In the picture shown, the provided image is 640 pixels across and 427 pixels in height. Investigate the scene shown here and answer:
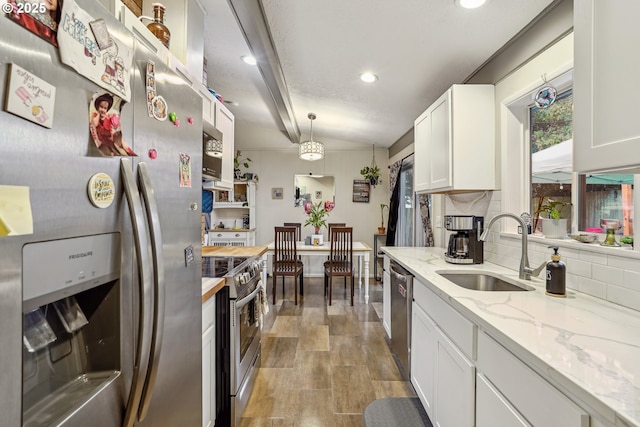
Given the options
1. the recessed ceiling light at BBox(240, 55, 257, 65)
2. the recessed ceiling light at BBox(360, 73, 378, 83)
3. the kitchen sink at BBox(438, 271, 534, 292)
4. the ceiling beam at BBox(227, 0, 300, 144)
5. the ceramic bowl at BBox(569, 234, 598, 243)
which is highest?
the recessed ceiling light at BBox(240, 55, 257, 65)

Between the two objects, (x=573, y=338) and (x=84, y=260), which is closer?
(x=84, y=260)

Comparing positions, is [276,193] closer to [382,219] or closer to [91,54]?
Answer: [382,219]

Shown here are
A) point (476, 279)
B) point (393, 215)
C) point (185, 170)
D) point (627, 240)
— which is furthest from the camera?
point (393, 215)

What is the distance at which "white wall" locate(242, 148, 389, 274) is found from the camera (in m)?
5.64

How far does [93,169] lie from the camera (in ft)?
1.95

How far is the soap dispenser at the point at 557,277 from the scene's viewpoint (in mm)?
1341

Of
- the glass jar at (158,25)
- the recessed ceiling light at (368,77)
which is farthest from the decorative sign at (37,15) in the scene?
the recessed ceiling light at (368,77)

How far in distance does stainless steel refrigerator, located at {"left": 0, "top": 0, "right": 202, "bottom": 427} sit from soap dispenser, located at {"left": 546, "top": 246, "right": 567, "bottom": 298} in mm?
1586

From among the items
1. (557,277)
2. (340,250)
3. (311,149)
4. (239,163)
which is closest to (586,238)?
(557,277)

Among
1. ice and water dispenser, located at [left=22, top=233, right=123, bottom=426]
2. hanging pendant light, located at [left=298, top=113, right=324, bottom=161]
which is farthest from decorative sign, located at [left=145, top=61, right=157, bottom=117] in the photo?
Answer: hanging pendant light, located at [left=298, top=113, right=324, bottom=161]

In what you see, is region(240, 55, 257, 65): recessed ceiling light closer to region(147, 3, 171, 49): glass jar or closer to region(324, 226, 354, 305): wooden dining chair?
region(147, 3, 171, 49): glass jar

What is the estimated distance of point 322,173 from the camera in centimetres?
570

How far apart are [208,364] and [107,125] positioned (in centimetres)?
128

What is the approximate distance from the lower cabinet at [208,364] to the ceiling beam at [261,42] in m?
1.70
